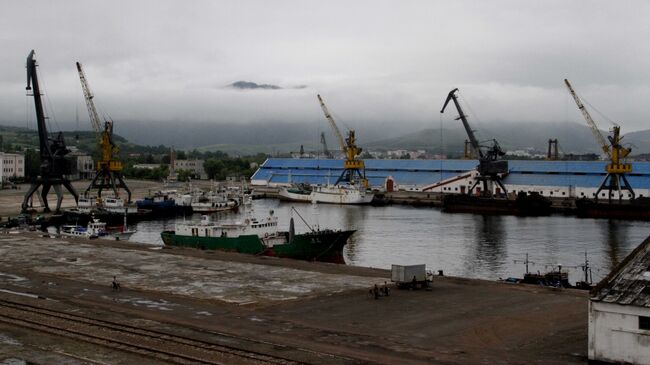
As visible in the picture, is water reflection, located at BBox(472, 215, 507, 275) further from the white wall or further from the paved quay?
the white wall

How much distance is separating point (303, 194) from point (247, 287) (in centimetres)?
8900

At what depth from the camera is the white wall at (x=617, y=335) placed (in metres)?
18.2

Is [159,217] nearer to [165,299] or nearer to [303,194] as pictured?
[303,194]

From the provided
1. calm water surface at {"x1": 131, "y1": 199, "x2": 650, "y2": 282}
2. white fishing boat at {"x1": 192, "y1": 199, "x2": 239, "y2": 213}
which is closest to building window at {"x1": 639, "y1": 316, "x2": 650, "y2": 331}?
calm water surface at {"x1": 131, "y1": 199, "x2": 650, "y2": 282}

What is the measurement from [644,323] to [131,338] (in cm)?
1413

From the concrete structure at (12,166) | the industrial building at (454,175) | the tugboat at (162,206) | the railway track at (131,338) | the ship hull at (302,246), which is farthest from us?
the concrete structure at (12,166)

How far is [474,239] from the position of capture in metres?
63.1

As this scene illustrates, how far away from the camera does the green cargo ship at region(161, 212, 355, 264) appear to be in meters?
44.8

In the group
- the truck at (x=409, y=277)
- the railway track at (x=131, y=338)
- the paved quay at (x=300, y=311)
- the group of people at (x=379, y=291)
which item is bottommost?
the railway track at (x=131, y=338)

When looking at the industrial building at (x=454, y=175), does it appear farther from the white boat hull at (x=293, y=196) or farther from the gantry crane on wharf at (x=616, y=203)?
A: the white boat hull at (x=293, y=196)

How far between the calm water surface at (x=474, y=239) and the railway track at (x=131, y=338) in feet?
77.9

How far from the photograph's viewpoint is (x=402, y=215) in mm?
89312

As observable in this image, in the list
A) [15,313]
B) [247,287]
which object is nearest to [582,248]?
[247,287]

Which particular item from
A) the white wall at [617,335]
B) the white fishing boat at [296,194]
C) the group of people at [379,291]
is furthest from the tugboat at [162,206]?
the white wall at [617,335]
